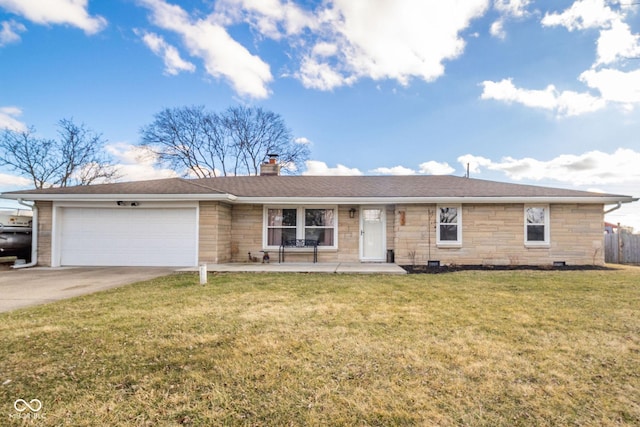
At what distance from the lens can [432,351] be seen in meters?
3.42

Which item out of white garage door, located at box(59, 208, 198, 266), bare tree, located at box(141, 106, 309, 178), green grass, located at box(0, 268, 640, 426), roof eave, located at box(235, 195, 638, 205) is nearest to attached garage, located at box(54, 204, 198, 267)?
white garage door, located at box(59, 208, 198, 266)

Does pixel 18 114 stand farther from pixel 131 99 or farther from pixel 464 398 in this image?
pixel 464 398

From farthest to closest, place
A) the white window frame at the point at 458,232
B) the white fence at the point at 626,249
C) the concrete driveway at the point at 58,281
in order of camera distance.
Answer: the white fence at the point at 626,249, the white window frame at the point at 458,232, the concrete driveway at the point at 58,281

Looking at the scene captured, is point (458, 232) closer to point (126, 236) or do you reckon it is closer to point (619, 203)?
point (619, 203)

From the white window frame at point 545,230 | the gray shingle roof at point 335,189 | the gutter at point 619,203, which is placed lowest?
the white window frame at point 545,230

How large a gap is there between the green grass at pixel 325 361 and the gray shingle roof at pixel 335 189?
559cm

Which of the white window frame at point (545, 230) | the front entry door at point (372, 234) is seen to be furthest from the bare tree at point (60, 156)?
the white window frame at point (545, 230)

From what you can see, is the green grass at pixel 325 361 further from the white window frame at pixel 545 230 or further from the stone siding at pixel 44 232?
the stone siding at pixel 44 232

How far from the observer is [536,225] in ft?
36.1

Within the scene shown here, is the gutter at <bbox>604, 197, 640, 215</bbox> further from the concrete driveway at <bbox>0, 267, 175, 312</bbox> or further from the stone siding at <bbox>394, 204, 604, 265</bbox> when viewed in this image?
the concrete driveway at <bbox>0, 267, 175, 312</bbox>

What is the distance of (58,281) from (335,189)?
8.59m

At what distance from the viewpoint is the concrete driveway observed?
5950mm

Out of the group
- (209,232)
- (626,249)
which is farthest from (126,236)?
(626,249)

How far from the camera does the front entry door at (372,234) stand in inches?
462
